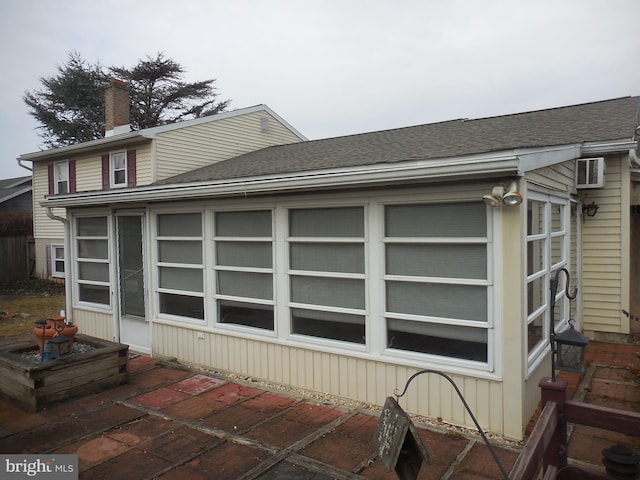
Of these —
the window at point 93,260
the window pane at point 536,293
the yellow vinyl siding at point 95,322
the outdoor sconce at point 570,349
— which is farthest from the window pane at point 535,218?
the yellow vinyl siding at point 95,322

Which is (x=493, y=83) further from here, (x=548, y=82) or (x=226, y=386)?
(x=226, y=386)

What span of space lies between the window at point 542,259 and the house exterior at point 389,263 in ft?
0.11

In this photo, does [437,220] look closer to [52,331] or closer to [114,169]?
[52,331]

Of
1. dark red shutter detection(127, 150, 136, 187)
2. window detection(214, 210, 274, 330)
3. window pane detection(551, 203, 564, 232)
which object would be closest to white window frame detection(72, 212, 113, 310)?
window detection(214, 210, 274, 330)

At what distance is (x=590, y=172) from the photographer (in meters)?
6.42

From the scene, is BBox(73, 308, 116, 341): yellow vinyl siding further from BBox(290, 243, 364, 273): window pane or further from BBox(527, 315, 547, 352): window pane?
BBox(527, 315, 547, 352): window pane

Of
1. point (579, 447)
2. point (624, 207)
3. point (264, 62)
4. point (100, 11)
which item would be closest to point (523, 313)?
point (579, 447)

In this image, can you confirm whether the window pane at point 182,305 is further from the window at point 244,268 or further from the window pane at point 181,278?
the window at point 244,268

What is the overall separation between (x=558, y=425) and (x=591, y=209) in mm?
5452

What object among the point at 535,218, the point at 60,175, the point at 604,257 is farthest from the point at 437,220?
the point at 60,175

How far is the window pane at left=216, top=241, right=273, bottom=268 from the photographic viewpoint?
Answer: 5566 mm

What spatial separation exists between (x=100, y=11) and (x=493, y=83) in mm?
17783

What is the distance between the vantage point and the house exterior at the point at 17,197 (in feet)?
70.9

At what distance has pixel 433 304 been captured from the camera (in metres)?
4.30
